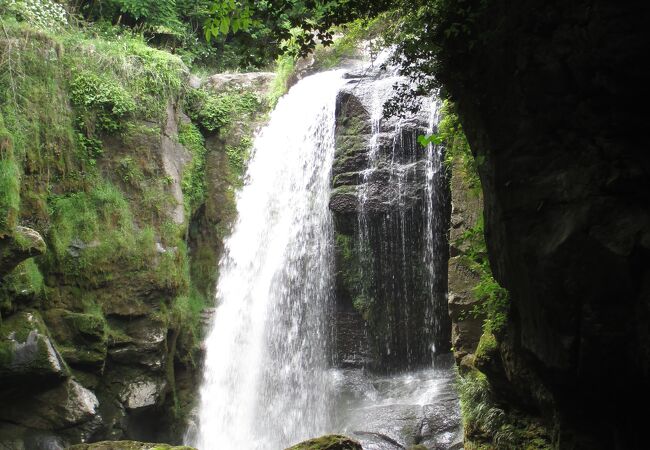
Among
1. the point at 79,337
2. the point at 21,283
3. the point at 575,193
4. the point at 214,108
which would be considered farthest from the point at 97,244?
the point at 575,193

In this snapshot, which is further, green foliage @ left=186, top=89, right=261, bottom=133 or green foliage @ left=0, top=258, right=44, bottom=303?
green foliage @ left=186, top=89, right=261, bottom=133

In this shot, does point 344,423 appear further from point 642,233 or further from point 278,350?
point 642,233

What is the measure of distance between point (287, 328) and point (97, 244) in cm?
399

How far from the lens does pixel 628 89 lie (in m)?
3.73

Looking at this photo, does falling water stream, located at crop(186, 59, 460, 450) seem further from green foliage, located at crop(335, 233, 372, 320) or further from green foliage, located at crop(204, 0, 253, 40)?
green foliage, located at crop(204, 0, 253, 40)

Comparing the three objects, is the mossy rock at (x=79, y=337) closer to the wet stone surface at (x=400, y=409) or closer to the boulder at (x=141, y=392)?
the boulder at (x=141, y=392)

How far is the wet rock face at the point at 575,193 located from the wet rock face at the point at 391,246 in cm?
686

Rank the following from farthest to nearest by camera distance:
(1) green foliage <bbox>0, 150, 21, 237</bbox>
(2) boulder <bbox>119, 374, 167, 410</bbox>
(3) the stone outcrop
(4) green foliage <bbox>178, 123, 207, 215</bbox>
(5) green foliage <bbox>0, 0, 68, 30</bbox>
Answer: (4) green foliage <bbox>178, 123, 207, 215</bbox>
(5) green foliage <bbox>0, 0, 68, 30</bbox>
(2) boulder <bbox>119, 374, 167, 410</bbox>
(1) green foliage <bbox>0, 150, 21, 237</bbox>
(3) the stone outcrop

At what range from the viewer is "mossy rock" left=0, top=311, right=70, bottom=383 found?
28.2ft

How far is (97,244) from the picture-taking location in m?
11.1

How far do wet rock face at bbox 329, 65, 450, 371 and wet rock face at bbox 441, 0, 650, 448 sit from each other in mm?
6861

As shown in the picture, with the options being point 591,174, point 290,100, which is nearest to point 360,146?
point 290,100

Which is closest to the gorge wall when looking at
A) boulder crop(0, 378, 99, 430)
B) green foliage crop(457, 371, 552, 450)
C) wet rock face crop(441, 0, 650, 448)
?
boulder crop(0, 378, 99, 430)

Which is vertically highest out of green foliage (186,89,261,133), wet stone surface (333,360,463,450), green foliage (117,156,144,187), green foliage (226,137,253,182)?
green foliage (186,89,261,133)
